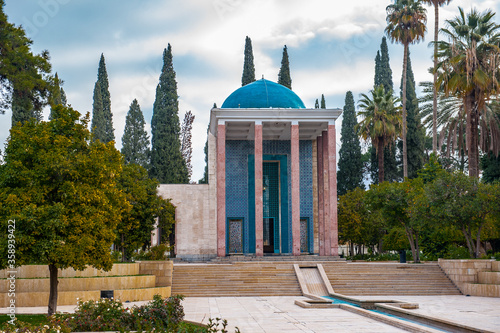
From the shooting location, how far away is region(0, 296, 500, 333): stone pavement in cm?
1267

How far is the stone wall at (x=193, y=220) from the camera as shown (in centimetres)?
3622

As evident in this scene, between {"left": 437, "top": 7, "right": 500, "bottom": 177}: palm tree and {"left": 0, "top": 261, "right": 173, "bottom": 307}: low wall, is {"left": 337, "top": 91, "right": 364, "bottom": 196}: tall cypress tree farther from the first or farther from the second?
{"left": 0, "top": 261, "right": 173, "bottom": 307}: low wall

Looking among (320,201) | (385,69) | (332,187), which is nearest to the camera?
(332,187)

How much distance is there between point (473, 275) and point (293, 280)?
800cm

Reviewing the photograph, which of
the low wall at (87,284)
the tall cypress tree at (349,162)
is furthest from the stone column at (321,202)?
the tall cypress tree at (349,162)

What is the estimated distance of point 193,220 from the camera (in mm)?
36688

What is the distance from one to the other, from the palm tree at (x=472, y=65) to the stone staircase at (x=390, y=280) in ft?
26.1

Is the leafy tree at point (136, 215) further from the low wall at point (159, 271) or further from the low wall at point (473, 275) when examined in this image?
the low wall at point (473, 275)

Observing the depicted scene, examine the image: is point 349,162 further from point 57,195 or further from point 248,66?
point 57,195

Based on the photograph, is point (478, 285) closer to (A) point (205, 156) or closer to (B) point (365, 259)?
(B) point (365, 259)

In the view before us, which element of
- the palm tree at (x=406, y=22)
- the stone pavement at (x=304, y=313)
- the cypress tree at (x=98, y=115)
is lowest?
the stone pavement at (x=304, y=313)

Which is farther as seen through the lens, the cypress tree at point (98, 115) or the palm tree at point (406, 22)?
the cypress tree at point (98, 115)

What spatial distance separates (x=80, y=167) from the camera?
1460 centimetres

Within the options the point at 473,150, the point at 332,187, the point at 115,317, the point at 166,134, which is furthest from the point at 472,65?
the point at 166,134
